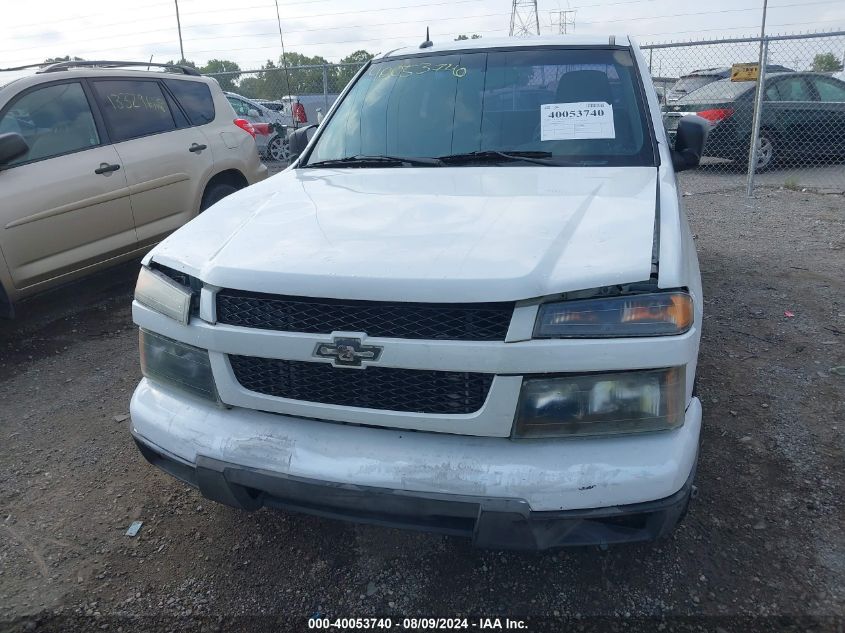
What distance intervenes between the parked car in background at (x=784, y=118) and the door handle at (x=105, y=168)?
8.24 meters

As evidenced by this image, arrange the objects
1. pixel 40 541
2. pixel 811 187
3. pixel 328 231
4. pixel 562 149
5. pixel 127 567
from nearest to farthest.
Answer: pixel 328 231 → pixel 127 567 → pixel 40 541 → pixel 562 149 → pixel 811 187

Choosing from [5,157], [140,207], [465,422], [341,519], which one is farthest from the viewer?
[140,207]

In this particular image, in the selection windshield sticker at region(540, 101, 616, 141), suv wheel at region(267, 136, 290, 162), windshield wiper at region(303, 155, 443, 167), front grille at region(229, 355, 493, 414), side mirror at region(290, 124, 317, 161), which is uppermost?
windshield sticker at region(540, 101, 616, 141)

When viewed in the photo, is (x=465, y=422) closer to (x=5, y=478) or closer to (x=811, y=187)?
(x=5, y=478)

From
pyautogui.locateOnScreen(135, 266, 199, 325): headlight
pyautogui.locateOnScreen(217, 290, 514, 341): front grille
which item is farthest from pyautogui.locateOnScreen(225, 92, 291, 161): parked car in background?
pyautogui.locateOnScreen(217, 290, 514, 341): front grille

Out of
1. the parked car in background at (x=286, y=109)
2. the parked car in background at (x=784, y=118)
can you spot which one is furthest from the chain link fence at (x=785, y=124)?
the parked car in background at (x=286, y=109)

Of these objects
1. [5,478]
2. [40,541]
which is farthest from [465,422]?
[5,478]

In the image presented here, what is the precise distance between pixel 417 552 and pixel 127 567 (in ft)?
3.61

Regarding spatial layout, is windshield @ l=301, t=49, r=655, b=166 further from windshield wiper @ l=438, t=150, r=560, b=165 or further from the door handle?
the door handle

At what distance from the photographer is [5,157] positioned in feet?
14.0

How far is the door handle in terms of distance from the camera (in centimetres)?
494

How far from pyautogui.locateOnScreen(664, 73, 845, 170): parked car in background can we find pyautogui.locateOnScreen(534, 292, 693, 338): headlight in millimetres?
9388

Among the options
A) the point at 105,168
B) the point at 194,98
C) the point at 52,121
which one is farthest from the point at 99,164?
the point at 194,98

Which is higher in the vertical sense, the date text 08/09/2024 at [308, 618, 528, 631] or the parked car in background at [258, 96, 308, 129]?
the parked car in background at [258, 96, 308, 129]
